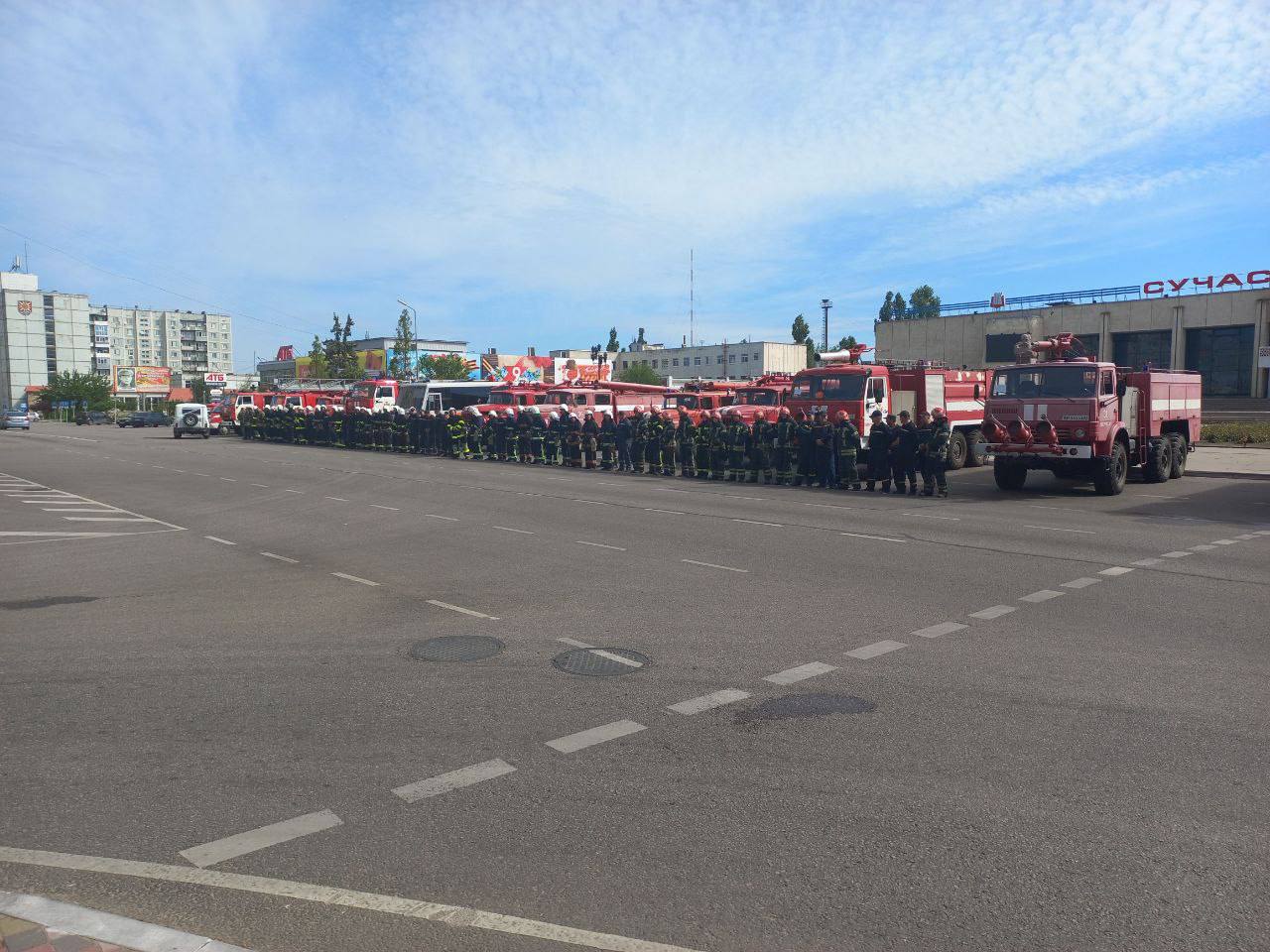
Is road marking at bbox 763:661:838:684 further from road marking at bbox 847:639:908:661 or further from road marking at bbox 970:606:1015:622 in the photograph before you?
road marking at bbox 970:606:1015:622

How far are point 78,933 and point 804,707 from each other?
378 centimetres

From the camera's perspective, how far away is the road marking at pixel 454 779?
4.41 m

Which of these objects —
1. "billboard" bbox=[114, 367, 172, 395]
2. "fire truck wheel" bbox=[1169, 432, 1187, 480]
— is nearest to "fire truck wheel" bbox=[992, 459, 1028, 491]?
"fire truck wheel" bbox=[1169, 432, 1187, 480]

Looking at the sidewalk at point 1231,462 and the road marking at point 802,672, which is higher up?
the sidewalk at point 1231,462

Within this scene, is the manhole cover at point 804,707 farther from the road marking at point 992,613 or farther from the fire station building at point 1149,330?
the fire station building at point 1149,330

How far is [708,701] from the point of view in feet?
18.8

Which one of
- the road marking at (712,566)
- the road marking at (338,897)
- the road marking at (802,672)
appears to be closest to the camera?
the road marking at (338,897)

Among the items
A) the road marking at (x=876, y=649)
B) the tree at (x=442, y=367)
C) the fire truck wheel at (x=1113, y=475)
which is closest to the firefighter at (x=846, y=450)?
the fire truck wheel at (x=1113, y=475)

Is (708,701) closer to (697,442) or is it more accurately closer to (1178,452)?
(697,442)

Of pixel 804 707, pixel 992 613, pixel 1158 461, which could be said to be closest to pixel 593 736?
pixel 804 707

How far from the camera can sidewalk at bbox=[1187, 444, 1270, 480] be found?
2206cm

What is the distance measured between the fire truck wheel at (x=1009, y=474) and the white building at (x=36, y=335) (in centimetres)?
14444

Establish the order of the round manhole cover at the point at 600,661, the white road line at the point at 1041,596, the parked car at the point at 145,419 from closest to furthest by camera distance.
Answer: the round manhole cover at the point at 600,661 < the white road line at the point at 1041,596 < the parked car at the point at 145,419

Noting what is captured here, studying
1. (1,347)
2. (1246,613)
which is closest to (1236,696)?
(1246,613)
